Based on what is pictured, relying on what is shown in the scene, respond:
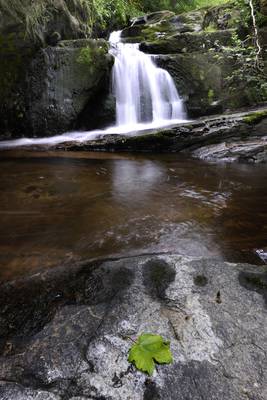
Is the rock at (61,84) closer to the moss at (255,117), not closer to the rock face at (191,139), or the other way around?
the rock face at (191,139)

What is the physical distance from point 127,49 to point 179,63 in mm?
2074

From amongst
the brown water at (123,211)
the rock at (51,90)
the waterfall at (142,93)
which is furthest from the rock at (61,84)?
the brown water at (123,211)

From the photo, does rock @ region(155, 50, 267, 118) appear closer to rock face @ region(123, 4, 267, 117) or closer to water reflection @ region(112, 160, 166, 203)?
rock face @ region(123, 4, 267, 117)

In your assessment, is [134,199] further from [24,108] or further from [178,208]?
[24,108]

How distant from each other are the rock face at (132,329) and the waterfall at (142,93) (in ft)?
27.7

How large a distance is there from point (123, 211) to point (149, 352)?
228cm

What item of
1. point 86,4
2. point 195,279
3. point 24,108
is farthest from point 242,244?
point 86,4

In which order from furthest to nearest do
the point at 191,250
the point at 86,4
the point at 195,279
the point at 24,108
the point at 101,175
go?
1. the point at 86,4
2. the point at 24,108
3. the point at 101,175
4. the point at 191,250
5. the point at 195,279

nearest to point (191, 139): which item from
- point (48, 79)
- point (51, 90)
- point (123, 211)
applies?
point (51, 90)

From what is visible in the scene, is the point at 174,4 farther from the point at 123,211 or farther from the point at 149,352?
the point at 149,352

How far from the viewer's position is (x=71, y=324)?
1.84 metres

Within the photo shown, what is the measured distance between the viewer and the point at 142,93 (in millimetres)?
10570

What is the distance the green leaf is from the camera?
5.08ft

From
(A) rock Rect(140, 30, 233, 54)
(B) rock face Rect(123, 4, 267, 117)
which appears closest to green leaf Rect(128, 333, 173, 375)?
(B) rock face Rect(123, 4, 267, 117)
